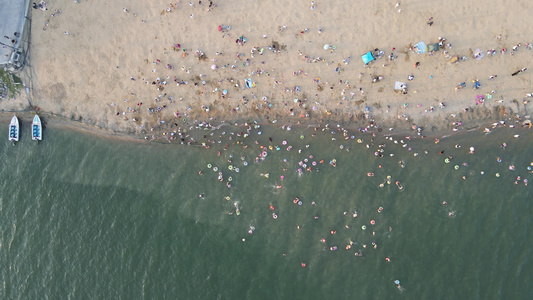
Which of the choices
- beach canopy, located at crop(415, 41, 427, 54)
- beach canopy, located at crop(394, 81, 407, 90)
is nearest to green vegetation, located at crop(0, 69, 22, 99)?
beach canopy, located at crop(394, 81, 407, 90)

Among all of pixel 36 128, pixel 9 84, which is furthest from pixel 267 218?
pixel 9 84

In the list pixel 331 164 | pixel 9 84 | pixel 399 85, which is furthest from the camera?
pixel 9 84

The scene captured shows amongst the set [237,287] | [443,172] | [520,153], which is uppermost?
[520,153]

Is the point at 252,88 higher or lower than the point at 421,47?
lower

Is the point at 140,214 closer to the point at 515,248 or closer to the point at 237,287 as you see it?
the point at 237,287

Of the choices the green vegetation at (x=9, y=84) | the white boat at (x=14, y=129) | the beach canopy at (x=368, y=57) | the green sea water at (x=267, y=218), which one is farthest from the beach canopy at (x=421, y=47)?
the white boat at (x=14, y=129)

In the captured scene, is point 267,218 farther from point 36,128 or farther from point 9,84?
point 9,84

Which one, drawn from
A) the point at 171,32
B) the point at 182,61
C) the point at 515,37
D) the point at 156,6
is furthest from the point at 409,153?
the point at 156,6
